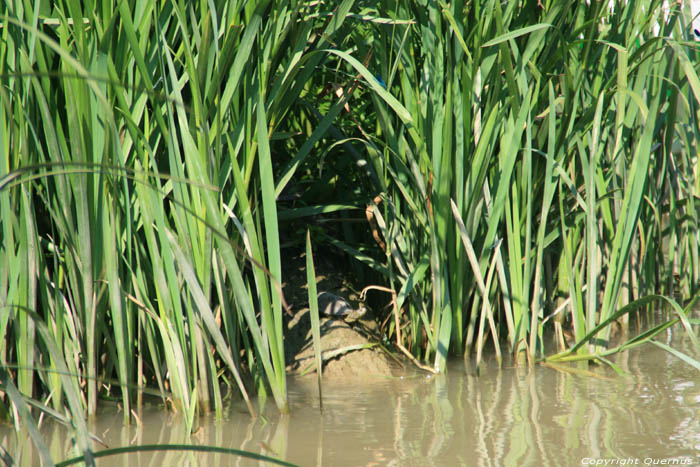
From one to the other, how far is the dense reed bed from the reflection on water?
0.09 m

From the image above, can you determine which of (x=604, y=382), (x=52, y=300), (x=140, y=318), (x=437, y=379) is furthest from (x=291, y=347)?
(x=604, y=382)

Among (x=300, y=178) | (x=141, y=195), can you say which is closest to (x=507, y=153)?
(x=300, y=178)

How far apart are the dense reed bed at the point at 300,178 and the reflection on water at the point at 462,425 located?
0.29ft

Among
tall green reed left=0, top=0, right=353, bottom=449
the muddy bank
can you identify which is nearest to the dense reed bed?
tall green reed left=0, top=0, right=353, bottom=449

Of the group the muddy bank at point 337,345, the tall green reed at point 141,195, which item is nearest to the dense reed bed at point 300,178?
the tall green reed at point 141,195

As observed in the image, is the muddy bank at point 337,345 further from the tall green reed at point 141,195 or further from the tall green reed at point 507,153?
the tall green reed at point 141,195

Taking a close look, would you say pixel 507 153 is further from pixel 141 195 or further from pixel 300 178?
pixel 141 195

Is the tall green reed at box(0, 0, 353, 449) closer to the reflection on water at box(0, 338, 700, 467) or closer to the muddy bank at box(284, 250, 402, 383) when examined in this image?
the reflection on water at box(0, 338, 700, 467)

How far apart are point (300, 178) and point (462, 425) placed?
1.21m

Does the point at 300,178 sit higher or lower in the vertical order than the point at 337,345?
higher

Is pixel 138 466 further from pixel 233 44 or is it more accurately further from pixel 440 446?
pixel 233 44

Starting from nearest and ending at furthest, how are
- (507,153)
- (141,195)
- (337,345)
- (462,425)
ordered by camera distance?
1. (141,195)
2. (462,425)
3. (507,153)
4. (337,345)

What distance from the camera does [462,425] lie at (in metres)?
1.74

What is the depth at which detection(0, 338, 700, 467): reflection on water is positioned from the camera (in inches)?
61.3
